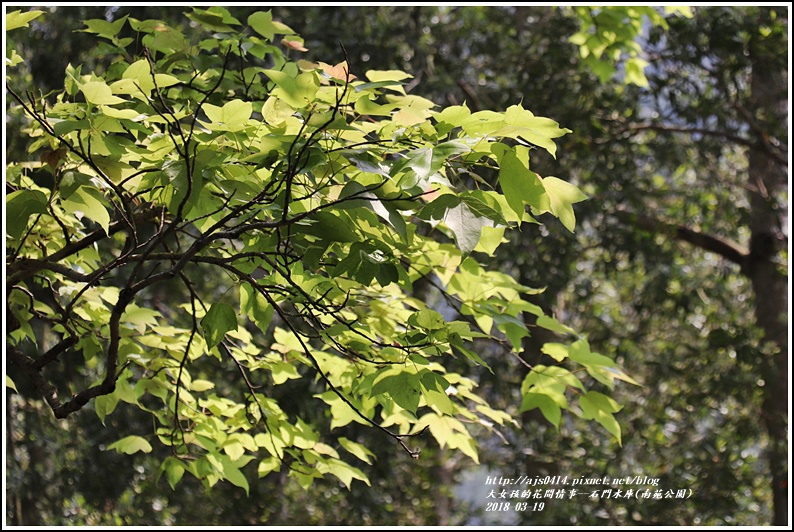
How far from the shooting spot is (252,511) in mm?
4793

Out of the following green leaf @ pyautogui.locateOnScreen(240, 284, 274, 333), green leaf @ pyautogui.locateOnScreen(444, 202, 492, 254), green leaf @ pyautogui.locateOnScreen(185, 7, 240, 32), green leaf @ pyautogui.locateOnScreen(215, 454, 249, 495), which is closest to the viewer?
green leaf @ pyautogui.locateOnScreen(444, 202, 492, 254)

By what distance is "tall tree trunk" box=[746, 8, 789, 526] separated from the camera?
4.06 m

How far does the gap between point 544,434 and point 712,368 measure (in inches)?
40.6

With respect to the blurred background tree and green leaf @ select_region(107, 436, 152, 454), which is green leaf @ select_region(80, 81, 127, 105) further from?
the blurred background tree

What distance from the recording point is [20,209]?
1.05 m

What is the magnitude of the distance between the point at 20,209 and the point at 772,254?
4.44 metres

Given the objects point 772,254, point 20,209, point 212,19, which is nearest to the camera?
point 20,209

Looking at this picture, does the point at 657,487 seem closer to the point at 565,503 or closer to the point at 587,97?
the point at 565,503

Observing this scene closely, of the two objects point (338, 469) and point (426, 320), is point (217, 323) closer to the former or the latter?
point (426, 320)

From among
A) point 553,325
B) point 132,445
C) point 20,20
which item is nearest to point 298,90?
point 20,20

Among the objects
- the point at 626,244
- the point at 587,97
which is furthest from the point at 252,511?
the point at 587,97

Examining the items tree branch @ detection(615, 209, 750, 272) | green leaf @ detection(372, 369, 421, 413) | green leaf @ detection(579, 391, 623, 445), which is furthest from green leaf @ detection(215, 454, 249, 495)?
tree branch @ detection(615, 209, 750, 272)

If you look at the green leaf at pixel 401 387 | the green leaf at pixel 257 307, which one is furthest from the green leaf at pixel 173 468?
the green leaf at pixel 401 387

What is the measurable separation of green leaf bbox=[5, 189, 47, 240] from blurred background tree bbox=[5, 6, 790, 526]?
112 inches
